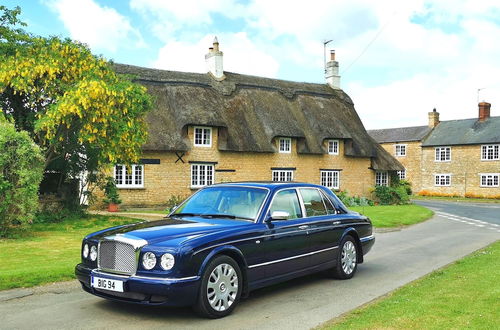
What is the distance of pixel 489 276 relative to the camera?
812cm

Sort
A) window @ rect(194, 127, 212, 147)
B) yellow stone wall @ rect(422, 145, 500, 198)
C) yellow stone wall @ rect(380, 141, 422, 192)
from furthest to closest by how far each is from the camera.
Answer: yellow stone wall @ rect(380, 141, 422, 192)
yellow stone wall @ rect(422, 145, 500, 198)
window @ rect(194, 127, 212, 147)

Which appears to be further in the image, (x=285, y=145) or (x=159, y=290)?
(x=285, y=145)

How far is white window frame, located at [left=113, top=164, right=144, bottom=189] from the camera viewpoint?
25.8 metres

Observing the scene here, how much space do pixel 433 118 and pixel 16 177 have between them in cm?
5218

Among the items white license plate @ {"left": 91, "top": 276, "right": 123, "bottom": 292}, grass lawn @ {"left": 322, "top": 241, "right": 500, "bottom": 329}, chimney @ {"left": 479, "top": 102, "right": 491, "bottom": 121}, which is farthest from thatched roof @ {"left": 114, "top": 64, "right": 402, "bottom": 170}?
chimney @ {"left": 479, "top": 102, "right": 491, "bottom": 121}

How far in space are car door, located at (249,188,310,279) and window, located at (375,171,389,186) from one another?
1197 inches

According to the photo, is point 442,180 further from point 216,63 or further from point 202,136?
point 202,136

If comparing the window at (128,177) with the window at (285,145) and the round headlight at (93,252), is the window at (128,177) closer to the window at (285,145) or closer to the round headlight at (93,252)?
the window at (285,145)

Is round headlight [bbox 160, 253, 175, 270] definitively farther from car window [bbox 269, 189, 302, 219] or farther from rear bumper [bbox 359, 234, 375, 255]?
rear bumper [bbox 359, 234, 375, 255]

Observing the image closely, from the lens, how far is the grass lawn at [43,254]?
26.4 ft

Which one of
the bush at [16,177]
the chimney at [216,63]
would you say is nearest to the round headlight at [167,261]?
the bush at [16,177]

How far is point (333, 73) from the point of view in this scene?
3984cm

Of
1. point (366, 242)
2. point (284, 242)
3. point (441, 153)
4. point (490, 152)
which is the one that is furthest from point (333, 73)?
point (284, 242)

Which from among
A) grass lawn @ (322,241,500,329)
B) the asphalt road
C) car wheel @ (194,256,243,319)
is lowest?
the asphalt road
